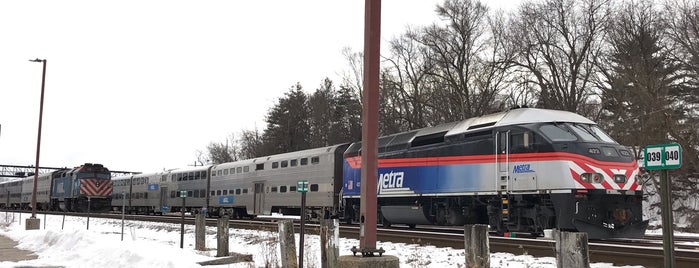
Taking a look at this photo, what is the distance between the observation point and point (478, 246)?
301 inches

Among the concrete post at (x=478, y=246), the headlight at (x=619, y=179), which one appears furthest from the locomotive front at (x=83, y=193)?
the concrete post at (x=478, y=246)

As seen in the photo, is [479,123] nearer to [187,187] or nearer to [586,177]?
[586,177]

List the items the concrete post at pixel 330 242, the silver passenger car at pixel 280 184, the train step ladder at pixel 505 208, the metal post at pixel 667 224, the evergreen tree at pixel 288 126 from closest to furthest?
the metal post at pixel 667 224
the concrete post at pixel 330 242
the train step ladder at pixel 505 208
the silver passenger car at pixel 280 184
the evergreen tree at pixel 288 126

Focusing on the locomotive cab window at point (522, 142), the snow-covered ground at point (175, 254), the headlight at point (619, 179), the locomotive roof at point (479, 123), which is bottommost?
the snow-covered ground at point (175, 254)

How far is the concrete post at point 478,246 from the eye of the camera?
7520 millimetres

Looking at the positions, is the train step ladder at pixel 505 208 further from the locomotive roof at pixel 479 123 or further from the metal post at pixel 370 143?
the metal post at pixel 370 143

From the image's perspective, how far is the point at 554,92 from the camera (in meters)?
35.2

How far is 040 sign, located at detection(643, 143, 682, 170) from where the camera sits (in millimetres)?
4773

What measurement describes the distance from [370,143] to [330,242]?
3.08 meters

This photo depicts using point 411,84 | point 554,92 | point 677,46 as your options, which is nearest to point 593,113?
point 554,92

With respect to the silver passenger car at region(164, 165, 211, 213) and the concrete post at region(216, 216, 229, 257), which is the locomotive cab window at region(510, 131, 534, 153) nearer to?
the concrete post at region(216, 216, 229, 257)

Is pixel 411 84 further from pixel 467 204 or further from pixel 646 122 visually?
pixel 467 204

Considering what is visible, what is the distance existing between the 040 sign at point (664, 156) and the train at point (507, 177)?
8442mm

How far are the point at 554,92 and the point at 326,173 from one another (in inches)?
716
